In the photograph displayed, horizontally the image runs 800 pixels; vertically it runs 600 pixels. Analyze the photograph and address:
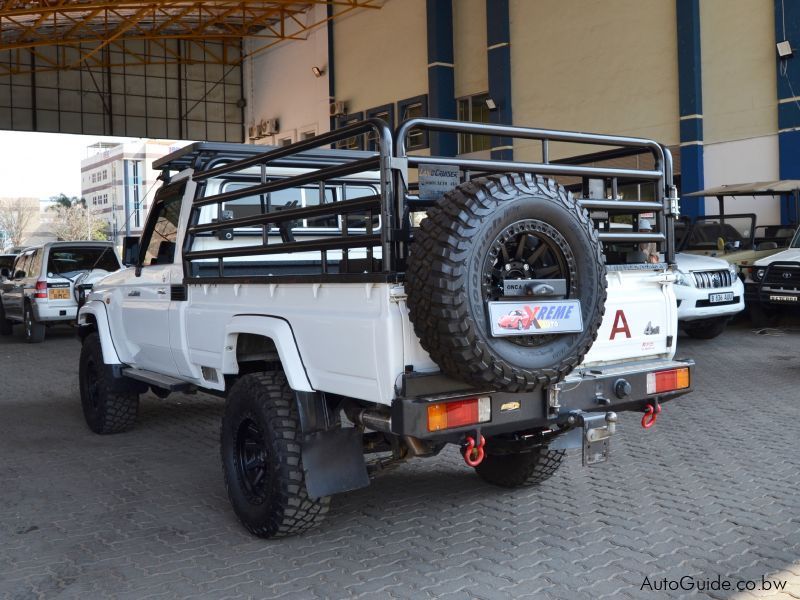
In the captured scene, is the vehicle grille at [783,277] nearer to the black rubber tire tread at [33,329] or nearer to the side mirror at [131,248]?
the side mirror at [131,248]

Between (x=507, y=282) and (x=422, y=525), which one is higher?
(x=507, y=282)

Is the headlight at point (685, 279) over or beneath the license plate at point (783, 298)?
over

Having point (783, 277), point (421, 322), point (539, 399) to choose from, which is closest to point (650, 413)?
point (539, 399)

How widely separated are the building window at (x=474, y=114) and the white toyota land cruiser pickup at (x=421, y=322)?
57.9 feet

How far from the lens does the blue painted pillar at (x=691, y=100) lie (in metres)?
16.7

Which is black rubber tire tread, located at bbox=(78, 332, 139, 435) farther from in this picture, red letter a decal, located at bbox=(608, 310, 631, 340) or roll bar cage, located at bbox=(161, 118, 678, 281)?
red letter a decal, located at bbox=(608, 310, 631, 340)

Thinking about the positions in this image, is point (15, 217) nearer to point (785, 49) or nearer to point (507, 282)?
point (785, 49)

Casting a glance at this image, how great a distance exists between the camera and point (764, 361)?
406 inches

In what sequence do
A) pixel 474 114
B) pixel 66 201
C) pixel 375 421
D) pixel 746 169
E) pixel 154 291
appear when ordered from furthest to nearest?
pixel 66 201 → pixel 474 114 → pixel 746 169 → pixel 154 291 → pixel 375 421

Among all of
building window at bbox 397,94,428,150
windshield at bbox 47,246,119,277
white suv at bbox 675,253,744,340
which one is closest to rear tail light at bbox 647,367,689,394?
white suv at bbox 675,253,744,340

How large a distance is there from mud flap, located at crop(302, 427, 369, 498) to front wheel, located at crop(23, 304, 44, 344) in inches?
474

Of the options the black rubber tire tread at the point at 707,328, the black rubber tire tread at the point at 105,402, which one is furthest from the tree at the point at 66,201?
the black rubber tire tread at the point at 105,402

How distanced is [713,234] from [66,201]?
78.1 m

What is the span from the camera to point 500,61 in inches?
829
